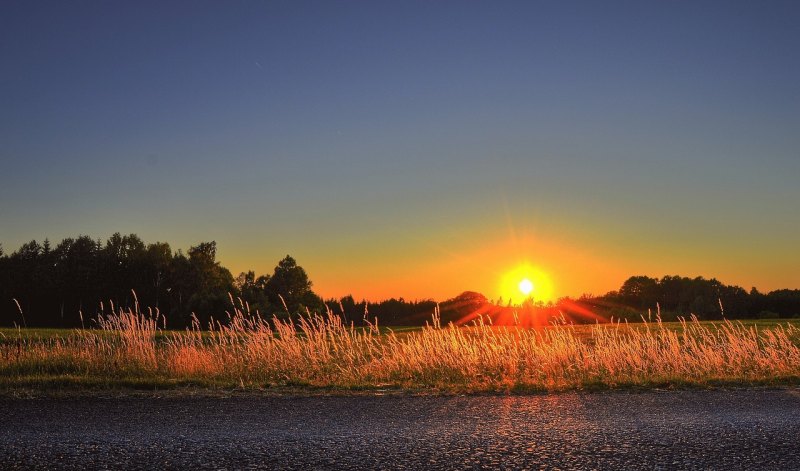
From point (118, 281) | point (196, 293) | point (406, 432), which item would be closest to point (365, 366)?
point (406, 432)

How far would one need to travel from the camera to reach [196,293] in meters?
58.3

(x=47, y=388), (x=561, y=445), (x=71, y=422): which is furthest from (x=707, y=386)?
(x=47, y=388)

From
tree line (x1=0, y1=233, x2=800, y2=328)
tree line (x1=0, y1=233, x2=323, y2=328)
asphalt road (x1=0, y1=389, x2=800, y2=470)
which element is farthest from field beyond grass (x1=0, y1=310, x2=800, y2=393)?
tree line (x1=0, y1=233, x2=323, y2=328)

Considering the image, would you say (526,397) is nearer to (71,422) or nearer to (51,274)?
(71,422)

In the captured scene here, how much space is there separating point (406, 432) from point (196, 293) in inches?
2172

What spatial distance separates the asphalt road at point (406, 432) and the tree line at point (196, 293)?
3180cm

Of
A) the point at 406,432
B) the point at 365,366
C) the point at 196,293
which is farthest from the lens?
the point at 196,293

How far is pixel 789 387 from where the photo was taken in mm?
10367

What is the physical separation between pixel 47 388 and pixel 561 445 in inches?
343

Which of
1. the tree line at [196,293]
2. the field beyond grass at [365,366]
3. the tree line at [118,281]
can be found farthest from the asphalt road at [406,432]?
the tree line at [118,281]

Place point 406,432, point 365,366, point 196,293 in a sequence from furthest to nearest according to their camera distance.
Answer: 1. point 196,293
2. point 365,366
3. point 406,432

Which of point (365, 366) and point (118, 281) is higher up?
point (118, 281)

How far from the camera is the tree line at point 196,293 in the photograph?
4247 cm

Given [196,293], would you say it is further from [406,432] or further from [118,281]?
[406,432]
